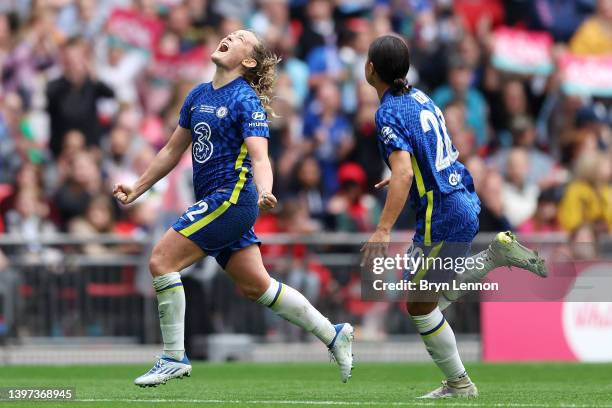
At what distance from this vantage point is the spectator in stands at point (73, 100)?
18.1 meters

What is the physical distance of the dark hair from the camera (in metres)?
9.45

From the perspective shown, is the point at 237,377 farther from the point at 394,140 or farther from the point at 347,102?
the point at 347,102

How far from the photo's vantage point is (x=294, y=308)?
9.95 m

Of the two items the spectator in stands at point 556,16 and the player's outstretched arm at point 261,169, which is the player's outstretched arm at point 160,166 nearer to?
the player's outstretched arm at point 261,169

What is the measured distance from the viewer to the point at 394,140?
9211 mm

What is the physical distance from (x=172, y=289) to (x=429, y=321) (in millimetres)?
1679

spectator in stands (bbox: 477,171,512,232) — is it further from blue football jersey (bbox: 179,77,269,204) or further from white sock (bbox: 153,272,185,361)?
white sock (bbox: 153,272,185,361)

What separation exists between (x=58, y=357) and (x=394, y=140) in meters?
7.97

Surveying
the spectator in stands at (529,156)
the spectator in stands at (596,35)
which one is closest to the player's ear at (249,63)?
the spectator in stands at (529,156)

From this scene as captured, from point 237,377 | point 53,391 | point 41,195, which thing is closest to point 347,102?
point 41,195

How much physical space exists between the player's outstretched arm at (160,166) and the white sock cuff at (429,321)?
6.56 feet

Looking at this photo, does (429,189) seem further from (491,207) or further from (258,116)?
(491,207)

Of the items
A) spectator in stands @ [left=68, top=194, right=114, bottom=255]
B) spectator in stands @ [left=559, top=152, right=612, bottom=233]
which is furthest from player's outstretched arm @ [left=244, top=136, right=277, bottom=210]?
spectator in stands @ [left=559, top=152, right=612, bottom=233]

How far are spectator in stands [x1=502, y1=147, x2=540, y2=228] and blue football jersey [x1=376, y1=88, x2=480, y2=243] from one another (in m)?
8.62
